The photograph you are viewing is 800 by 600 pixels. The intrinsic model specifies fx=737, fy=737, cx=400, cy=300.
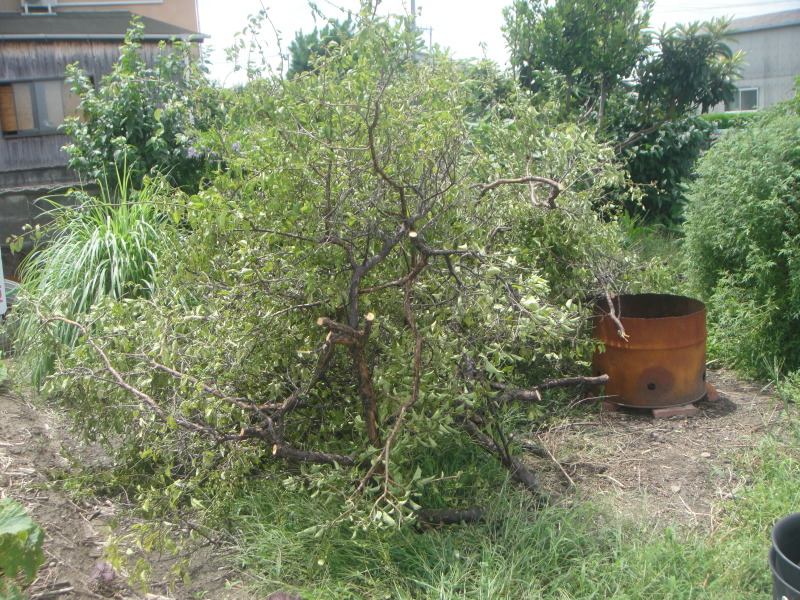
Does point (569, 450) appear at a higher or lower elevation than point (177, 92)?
lower

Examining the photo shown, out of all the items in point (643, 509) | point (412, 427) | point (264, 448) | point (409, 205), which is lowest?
point (643, 509)

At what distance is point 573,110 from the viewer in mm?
9305

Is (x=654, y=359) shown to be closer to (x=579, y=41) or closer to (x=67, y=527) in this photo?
(x=67, y=527)

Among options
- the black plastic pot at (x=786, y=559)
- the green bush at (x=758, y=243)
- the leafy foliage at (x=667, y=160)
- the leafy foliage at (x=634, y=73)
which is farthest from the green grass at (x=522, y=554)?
the leafy foliage at (x=667, y=160)

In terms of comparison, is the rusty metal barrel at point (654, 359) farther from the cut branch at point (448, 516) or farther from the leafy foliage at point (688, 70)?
the leafy foliage at point (688, 70)

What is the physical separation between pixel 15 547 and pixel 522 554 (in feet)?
6.41

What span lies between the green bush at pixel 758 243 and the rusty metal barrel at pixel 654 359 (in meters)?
0.74

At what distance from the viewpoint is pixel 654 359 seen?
4703mm

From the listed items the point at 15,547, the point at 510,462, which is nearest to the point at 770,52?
the point at 510,462

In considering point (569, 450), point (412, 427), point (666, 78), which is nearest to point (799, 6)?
point (666, 78)

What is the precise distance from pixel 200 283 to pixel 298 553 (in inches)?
53.2

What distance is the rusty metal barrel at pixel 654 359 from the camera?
15.3 feet

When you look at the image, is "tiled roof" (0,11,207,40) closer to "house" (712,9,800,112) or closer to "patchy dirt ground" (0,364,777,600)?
"patchy dirt ground" (0,364,777,600)

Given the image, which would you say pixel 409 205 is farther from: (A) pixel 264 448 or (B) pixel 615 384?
(B) pixel 615 384
